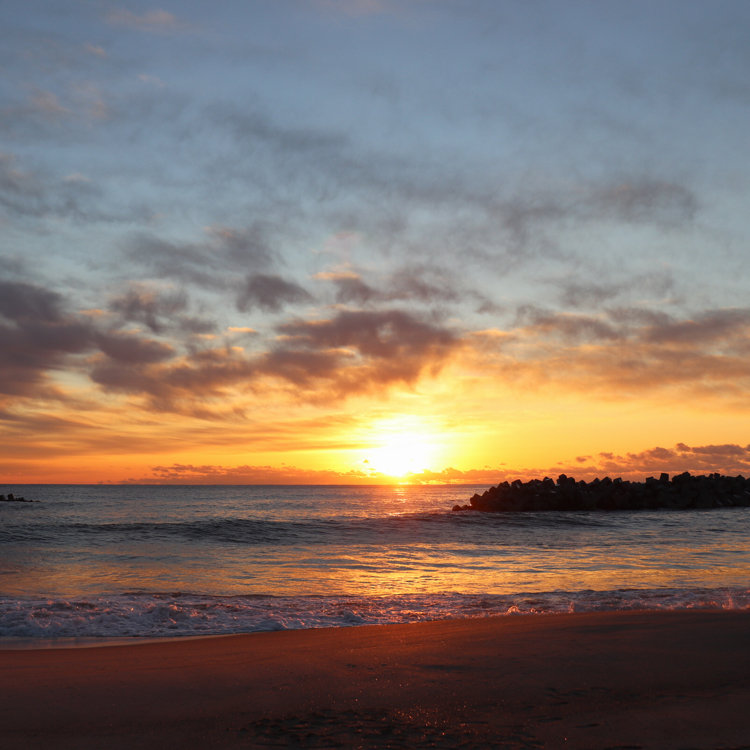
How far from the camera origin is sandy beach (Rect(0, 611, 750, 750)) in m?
4.62

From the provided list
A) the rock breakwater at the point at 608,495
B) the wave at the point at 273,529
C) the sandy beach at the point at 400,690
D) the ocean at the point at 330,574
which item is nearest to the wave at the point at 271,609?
the ocean at the point at 330,574

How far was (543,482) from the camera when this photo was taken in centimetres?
4512

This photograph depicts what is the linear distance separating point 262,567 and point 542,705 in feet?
42.9

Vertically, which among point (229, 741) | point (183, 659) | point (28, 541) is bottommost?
point (28, 541)

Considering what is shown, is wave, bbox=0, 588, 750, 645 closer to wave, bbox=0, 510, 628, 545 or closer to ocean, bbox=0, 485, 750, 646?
ocean, bbox=0, 485, 750, 646

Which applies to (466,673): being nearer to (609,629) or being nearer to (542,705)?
(542,705)

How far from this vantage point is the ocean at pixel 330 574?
10555 mm

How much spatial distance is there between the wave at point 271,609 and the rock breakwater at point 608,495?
29.7 m

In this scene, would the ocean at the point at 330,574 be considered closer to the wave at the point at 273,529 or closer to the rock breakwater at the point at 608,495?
the wave at the point at 273,529

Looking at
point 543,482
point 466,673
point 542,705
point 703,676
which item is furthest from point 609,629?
point 543,482

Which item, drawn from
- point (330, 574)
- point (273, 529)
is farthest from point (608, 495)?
point (330, 574)

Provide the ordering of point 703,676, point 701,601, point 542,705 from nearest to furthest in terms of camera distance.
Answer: point 542,705
point 703,676
point 701,601

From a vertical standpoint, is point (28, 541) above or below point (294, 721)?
below

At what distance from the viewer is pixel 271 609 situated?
1120 centimetres
